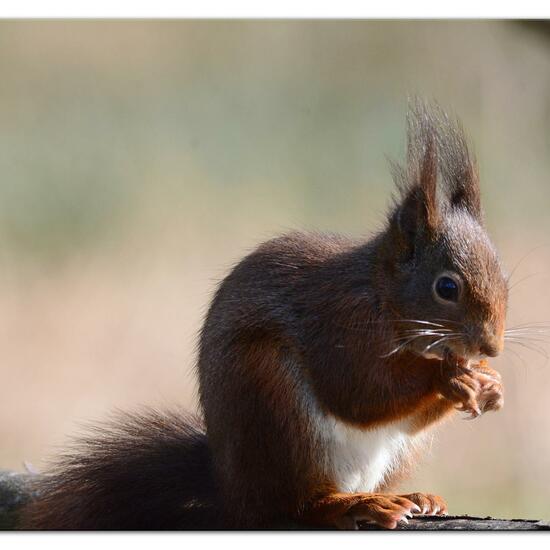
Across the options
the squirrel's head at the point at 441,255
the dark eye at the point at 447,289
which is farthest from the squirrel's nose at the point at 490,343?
the dark eye at the point at 447,289

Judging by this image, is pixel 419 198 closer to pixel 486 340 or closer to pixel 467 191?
pixel 467 191

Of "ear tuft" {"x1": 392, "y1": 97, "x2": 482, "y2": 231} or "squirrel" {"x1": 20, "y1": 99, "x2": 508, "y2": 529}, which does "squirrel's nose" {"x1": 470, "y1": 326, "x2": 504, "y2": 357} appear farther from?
"ear tuft" {"x1": 392, "y1": 97, "x2": 482, "y2": 231}

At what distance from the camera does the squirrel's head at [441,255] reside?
2.46m

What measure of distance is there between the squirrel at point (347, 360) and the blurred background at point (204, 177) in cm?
70

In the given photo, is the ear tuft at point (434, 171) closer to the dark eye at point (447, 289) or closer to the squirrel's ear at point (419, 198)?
the squirrel's ear at point (419, 198)

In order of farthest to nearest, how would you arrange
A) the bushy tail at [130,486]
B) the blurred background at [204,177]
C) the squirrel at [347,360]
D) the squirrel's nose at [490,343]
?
the blurred background at [204,177] → the bushy tail at [130,486] → the squirrel at [347,360] → the squirrel's nose at [490,343]

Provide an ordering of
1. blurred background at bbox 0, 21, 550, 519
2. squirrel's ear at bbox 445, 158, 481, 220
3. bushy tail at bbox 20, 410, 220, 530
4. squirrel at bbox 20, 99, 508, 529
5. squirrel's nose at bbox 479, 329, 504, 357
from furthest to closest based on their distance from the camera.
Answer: blurred background at bbox 0, 21, 550, 519 → bushy tail at bbox 20, 410, 220, 530 → squirrel's ear at bbox 445, 158, 481, 220 → squirrel at bbox 20, 99, 508, 529 → squirrel's nose at bbox 479, 329, 504, 357

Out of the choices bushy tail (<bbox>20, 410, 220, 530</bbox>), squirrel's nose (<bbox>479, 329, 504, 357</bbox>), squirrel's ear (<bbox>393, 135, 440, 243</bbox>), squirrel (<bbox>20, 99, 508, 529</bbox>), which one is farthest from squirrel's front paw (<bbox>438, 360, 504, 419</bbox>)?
bushy tail (<bbox>20, 410, 220, 530</bbox>)

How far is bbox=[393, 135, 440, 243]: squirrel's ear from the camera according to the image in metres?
2.57

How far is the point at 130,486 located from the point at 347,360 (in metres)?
0.71

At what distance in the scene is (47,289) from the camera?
140 inches

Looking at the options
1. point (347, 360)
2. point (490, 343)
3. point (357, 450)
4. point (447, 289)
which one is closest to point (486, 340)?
point (490, 343)

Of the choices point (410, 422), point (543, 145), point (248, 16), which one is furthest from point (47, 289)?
point (543, 145)

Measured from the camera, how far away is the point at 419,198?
2586 millimetres
